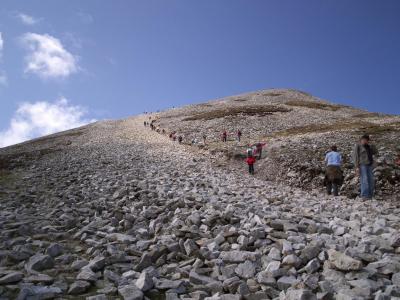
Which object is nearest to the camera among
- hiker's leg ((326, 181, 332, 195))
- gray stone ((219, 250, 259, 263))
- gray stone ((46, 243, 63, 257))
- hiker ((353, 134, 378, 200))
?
gray stone ((219, 250, 259, 263))

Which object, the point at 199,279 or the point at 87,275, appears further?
the point at 87,275

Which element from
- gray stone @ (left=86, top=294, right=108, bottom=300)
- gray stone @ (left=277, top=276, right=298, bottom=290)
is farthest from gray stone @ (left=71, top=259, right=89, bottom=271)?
gray stone @ (left=277, top=276, right=298, bottom=290)

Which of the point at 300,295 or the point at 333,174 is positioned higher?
the point at 333,174

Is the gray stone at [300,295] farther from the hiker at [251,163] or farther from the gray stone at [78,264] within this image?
the hiker at [251,163]

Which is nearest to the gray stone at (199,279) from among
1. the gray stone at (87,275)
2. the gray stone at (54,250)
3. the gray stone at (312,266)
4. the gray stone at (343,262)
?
the gray stone at (312,266)

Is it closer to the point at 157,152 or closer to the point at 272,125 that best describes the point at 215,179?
the point at 157,152

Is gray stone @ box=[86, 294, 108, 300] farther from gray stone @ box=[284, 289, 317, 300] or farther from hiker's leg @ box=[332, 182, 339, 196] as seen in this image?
hiker's leg @ box=[332, 182, 339, 196]

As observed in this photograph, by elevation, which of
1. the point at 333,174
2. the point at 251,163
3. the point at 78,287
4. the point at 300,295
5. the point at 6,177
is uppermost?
the point at 6,177

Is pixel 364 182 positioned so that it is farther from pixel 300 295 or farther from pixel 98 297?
pixel 98 297

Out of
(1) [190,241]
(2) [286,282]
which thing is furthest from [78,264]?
(2) [286,282]

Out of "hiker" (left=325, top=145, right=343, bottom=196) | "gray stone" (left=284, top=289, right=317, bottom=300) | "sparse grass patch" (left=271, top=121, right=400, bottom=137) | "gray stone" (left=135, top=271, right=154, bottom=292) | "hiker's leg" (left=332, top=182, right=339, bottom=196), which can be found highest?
"sparse grass patch" (left=271, top=121, right=400, bottom=137)

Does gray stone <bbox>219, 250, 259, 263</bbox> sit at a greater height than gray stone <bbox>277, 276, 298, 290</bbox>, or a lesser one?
greater

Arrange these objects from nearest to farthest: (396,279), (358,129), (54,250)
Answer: (396,279) < (54,250) < (358,129)

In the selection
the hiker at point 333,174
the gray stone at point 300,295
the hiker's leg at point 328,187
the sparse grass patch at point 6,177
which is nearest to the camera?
the gray stone at point 300,295
